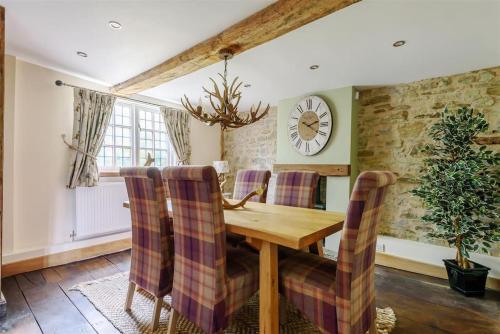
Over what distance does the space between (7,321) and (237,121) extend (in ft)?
7.65

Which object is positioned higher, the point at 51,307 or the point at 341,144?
the point at 341,144

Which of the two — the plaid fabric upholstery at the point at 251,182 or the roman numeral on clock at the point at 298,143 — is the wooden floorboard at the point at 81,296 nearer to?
the plaid fabric upholstery at the point at 251,182

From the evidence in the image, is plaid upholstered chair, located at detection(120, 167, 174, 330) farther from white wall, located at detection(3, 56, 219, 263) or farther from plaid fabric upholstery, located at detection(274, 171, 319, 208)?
white wall, located at detection(3, 56, 219, 263)

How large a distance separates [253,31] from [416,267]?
3.06m

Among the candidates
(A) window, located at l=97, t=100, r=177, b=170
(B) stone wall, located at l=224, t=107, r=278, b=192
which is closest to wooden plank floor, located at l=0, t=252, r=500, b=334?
(A) window, located at l=97, t=100, r=177, b=170

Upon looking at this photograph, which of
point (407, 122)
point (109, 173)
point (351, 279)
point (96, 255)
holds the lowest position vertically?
point (96, 255)

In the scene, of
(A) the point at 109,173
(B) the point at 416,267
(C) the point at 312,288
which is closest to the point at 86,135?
(A) the point at 109,173

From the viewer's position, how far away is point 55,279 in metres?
2.43

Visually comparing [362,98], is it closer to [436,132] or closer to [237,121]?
[436,132]

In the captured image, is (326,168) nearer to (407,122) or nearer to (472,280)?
(407,122)

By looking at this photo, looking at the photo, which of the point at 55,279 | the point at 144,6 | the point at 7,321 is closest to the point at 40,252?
the point at 55,279

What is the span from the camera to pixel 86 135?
9.87 feet

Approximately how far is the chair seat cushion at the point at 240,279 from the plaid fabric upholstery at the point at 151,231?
46cm

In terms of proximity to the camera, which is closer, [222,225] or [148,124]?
[222,225]
